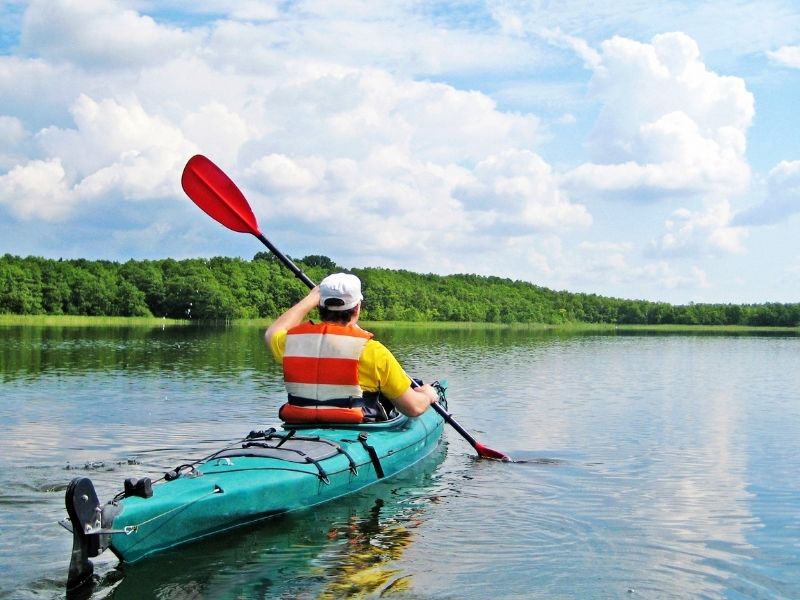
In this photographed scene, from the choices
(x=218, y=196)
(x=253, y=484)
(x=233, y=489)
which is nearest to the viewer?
(x=233, y=489)

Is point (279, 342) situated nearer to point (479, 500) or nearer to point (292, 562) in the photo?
point (292, 562)

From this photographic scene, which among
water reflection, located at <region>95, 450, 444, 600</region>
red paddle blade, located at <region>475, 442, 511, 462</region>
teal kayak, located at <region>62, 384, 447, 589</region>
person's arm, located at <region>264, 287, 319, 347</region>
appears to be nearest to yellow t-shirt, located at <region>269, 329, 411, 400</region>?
person's arm, located at <region>264, 287, 319, 347</region>

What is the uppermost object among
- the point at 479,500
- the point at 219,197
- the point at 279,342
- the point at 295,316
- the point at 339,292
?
the point at 219,197

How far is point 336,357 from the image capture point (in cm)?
720

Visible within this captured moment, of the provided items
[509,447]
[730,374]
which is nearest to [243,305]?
[730,374]

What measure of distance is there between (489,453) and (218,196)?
15.2 ft

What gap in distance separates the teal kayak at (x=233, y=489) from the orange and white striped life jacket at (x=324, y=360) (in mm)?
407

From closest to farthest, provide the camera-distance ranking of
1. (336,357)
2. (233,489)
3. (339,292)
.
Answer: (233,489), (339,292), (336,357)

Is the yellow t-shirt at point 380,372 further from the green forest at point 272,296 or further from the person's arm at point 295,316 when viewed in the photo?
the green forest at point 272,296

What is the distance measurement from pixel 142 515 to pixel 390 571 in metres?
1.74

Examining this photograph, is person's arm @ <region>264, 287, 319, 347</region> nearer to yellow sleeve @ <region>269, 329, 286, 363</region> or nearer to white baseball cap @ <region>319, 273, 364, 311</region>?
yellow sleeve @ <region>269, 329, 286, 363</region>

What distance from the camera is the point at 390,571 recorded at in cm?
593

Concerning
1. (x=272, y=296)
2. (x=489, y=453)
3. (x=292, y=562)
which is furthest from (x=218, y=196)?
(x=272, y=296)

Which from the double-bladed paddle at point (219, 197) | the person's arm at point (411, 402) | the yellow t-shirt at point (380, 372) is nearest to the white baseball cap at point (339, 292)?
the yellow t-shirt at point (380, 372)
